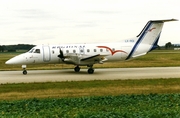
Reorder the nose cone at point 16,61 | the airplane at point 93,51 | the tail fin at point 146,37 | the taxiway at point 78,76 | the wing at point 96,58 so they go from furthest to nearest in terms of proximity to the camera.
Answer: the tail fin at point 146,37
the airplane at point 93,51
the nose cone at point 16,61
the wing at point 96,58
the taxiway at point 78,76

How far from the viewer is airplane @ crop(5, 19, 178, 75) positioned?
28.2 metres

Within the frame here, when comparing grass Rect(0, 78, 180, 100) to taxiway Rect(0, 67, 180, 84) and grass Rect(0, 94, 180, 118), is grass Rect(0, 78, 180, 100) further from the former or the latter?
grass Rect(0, 94, 180, 118)

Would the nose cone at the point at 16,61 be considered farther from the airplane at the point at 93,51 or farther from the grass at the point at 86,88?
the grass at the point at 86,88

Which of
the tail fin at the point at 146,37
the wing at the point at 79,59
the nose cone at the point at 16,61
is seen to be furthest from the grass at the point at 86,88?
the tail fin at the point at 146,37

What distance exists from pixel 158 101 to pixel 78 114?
4.52 meters

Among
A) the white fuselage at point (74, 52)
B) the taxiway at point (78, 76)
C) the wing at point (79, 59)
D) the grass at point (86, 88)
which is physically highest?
the white fuselage at point (74, 52)

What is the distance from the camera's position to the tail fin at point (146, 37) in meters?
30.2

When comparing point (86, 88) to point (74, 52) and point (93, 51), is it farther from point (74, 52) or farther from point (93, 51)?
point (93, 51)

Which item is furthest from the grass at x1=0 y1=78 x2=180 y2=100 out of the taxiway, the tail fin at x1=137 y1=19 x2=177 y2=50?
the tail fin at x1=137 y1=19 x2=177 y2=50

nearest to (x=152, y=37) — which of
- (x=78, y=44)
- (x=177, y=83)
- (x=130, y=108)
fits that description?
(x=78, y=44)

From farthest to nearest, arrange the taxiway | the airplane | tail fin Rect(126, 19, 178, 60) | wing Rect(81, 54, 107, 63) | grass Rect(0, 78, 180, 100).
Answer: tail fin Rect(126, 19, 178, 60), the airplane, wing Rect(81, 54, 107, 63), the taxiway, grass Rect(0, 78, 180, 100)

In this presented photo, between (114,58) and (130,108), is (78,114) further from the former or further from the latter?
(114,58)

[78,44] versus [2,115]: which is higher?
[78,44]

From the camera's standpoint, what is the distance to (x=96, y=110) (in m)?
11.8
